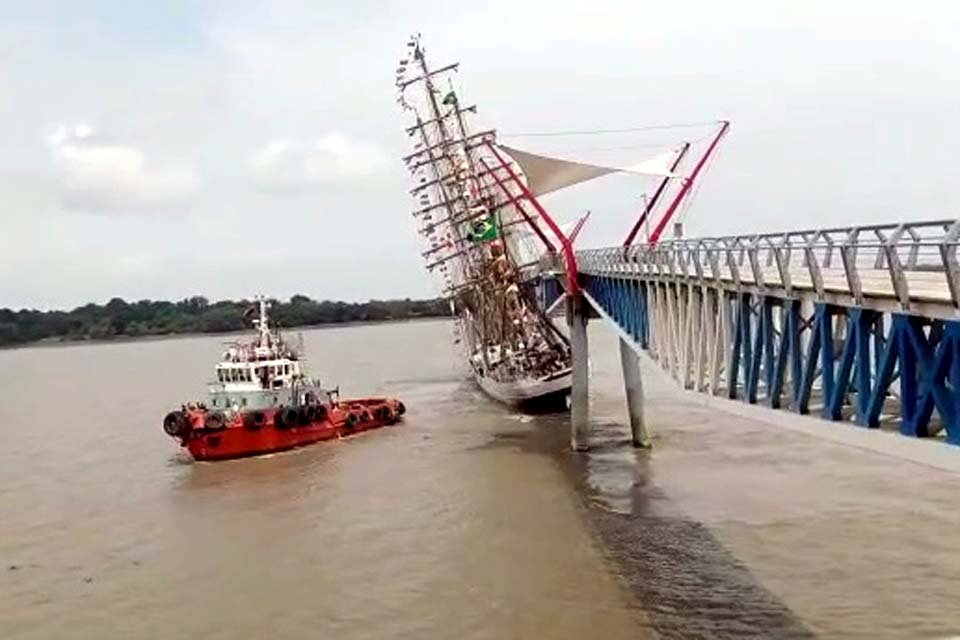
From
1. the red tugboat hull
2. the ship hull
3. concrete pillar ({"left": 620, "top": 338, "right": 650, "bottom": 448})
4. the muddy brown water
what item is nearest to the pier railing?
the muddy brown water

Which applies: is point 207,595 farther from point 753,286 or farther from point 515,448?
point 515,448

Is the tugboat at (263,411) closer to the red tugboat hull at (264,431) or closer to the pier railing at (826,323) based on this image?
the red tugboat hull at (264,431)

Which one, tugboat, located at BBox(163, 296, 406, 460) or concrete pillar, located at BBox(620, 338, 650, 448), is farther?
tugboat, located at BBox(163, 296, 406, 460)

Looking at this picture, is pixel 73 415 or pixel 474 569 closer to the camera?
pixel 474 569

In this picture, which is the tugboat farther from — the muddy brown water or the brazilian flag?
→ the brazilian flag

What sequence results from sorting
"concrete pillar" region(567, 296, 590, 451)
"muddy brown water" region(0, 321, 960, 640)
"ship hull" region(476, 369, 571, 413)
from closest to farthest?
1. "muddy brown water" region(0, 321, 960, 640)
2. "concrete pillar" region(567, 296, 590, 451)
3. "ship hull" region(476, 369, 571, 413)

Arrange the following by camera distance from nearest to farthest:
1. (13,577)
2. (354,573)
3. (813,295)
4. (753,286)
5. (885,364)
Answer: (885,364) → (813,295) → (753,286) → (354,573) → (13,577)

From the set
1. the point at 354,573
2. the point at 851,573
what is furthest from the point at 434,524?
the point at 851,573
